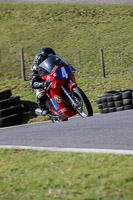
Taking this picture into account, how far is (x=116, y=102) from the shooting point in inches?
506

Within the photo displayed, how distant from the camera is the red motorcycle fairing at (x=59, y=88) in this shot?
9422mm

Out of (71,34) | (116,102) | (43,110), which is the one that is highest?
(43,110)

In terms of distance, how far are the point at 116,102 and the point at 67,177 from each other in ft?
27.0

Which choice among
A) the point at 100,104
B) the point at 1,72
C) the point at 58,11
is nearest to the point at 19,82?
the point at 1,72

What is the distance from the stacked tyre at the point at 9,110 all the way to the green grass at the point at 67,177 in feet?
26.1

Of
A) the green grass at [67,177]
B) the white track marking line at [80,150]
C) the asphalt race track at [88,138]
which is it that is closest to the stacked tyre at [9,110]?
the asphalt race track at [88,138]

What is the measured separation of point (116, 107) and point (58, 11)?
A: 24.8 m

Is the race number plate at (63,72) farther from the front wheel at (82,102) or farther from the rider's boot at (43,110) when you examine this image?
the rider's boot at (43,110)

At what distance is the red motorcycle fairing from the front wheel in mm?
203

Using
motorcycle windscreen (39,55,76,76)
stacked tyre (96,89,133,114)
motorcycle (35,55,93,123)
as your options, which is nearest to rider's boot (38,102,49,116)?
motorcycle (35,55,93,123)

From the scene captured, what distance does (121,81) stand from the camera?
60.2ft

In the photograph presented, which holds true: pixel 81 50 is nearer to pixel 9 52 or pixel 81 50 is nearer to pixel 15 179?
pixel 9 52

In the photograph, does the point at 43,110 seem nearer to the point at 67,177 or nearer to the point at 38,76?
the point at 38,76

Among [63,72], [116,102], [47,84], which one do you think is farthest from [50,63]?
[116,102]
